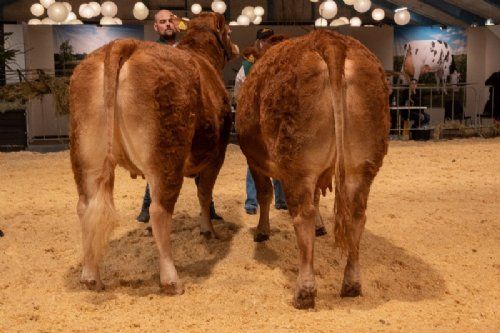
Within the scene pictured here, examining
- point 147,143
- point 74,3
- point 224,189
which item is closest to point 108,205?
point 147,143

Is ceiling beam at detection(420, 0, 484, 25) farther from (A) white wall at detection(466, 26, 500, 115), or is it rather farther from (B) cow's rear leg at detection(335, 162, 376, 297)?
(B) cow's rear leg at detection(335, 162, 376, 297)

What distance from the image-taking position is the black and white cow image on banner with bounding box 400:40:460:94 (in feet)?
46.6

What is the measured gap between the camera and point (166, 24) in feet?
16.7

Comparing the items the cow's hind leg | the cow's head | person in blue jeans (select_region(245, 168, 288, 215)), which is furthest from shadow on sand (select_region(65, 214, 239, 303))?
the cow's head

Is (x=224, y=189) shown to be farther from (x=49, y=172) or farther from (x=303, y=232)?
(x=303, y=232)

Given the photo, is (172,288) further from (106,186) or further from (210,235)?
(210,235)

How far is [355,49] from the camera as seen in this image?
343cm

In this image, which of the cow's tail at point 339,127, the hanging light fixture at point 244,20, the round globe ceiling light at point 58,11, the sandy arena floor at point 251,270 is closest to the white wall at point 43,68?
the round globe ceiling light at point 58,11

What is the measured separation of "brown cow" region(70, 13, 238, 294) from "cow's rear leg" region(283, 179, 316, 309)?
2.41 ft

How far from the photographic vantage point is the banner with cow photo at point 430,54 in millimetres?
14219

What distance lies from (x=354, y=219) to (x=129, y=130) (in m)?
1.41

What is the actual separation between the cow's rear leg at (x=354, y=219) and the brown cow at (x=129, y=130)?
3.33 feet

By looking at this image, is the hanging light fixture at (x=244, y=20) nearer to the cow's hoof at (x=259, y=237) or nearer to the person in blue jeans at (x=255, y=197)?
the person in blue jeans at (x=255, y=197)

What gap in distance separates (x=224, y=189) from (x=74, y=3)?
47.2ft
